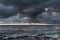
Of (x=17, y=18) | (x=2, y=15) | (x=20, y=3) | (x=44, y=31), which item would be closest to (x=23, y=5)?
(x=20, y=3)

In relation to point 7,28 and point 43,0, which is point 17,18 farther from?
point 43,0

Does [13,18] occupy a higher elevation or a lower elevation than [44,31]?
higher

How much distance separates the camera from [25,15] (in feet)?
22.5

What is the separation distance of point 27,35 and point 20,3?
160cm

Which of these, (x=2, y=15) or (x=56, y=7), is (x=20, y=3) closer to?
(x=2, y=15)

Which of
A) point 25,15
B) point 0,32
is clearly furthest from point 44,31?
point 0,32

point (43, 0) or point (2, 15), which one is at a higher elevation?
point (43, 0)

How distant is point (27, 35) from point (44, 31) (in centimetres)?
85

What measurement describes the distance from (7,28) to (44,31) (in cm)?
180

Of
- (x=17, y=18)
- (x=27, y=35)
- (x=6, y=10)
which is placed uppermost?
(x=6, y=10)

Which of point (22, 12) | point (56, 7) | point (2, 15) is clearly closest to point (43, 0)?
point (56, 7)

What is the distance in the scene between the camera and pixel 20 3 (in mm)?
6863

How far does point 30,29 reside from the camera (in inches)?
266

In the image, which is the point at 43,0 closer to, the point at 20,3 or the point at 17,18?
the point at 20,3
